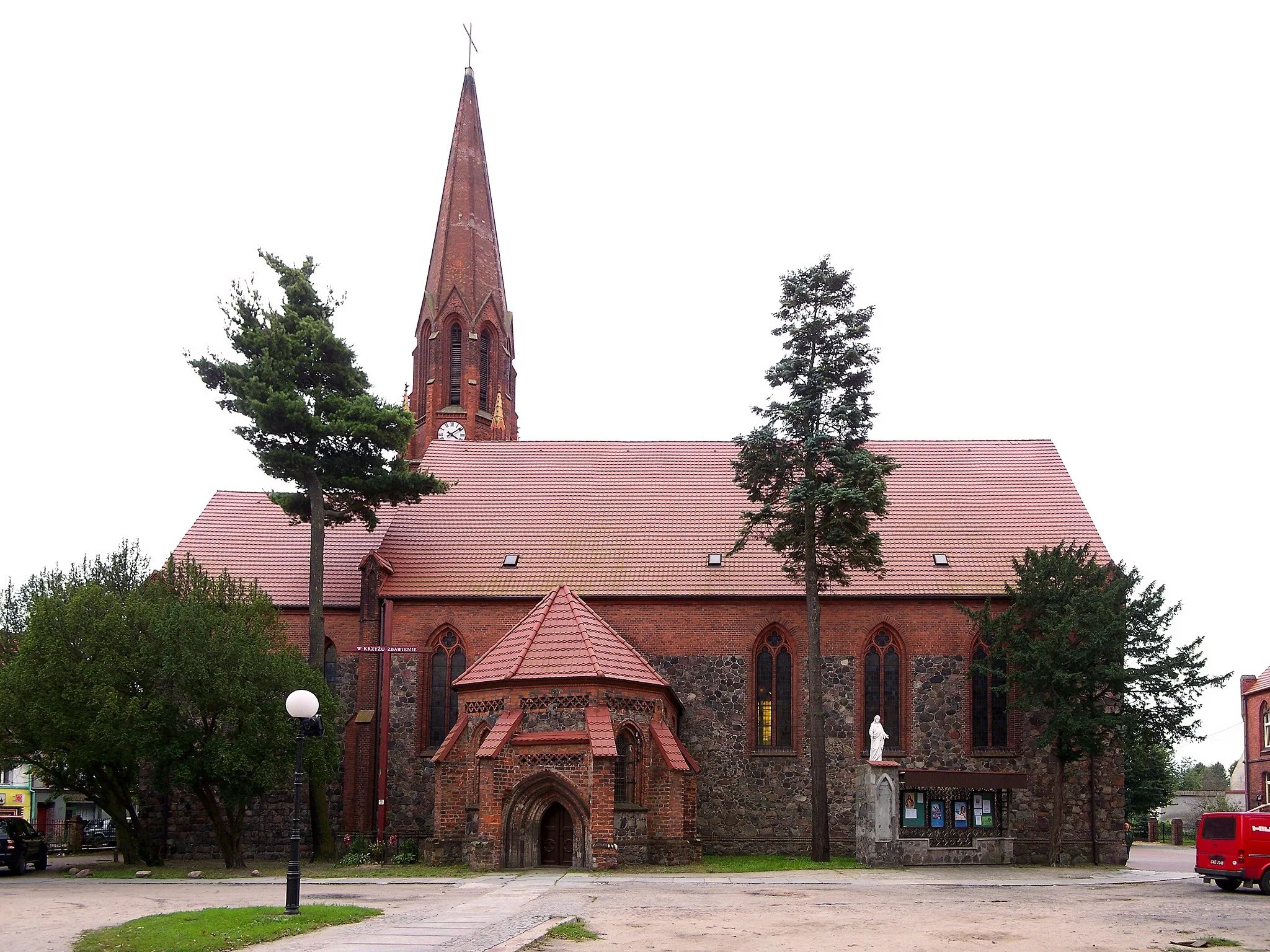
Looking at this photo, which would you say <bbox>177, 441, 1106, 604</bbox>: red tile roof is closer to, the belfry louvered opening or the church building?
the church building

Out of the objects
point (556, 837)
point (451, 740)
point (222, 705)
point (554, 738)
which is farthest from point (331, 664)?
point (556, 837)

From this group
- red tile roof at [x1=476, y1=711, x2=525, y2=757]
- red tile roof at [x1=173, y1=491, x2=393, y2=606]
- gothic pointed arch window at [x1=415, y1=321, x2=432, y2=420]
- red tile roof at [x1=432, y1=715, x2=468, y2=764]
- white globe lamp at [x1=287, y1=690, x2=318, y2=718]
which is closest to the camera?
white globe lamp at [x1=287, y1=690, x2=318, y2=718]

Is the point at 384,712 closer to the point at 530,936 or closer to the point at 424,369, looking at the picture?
the point at 424,369

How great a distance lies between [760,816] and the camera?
33250 millimetres

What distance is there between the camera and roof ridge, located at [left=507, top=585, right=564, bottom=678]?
96.4ft

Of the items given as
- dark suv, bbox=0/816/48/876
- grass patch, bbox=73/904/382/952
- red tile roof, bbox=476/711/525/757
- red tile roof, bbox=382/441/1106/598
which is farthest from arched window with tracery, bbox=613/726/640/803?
dark suv, bbox=0/816/48/876

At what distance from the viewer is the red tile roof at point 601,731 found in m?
27.8

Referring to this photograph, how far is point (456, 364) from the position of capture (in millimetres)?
46625

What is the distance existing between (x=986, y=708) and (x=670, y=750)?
9.98 m

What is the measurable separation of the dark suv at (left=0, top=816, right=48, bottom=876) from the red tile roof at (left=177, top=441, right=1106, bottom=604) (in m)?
8.94

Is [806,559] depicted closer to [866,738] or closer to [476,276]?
[866,738]

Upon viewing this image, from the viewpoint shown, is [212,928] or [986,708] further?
[986,708]

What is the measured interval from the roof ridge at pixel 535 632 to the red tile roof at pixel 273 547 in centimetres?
652

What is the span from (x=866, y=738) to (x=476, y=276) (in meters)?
23.8
